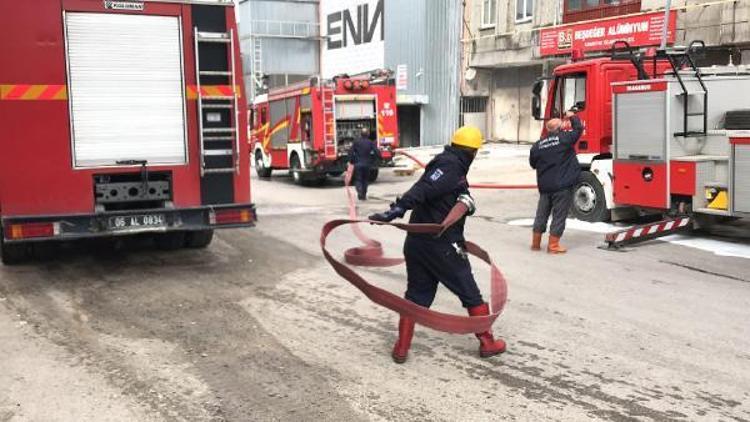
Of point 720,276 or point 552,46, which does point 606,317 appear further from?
point 552,46

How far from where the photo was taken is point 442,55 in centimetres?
3225

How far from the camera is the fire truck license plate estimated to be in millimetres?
7336

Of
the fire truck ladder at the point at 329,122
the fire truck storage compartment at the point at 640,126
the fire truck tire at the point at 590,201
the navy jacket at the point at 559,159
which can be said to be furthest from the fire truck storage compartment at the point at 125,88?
the fire truck ladder at the point at 329,122

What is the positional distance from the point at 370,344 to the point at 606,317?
7.07ft

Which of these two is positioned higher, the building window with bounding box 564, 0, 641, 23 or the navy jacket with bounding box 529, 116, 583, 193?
the building window with bounding box 564, 0, 641, 23

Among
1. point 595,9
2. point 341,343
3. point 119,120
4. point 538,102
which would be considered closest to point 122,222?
point 119,120

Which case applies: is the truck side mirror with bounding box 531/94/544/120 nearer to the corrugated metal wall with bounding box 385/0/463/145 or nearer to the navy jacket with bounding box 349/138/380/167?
the navy jacket with bounding box 349/138/380/167

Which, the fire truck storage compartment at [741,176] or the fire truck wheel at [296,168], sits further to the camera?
the fire truck wheel at [296,168]

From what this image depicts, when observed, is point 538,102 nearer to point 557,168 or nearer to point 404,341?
point 557,168

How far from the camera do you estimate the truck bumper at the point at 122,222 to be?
7051 millimetres

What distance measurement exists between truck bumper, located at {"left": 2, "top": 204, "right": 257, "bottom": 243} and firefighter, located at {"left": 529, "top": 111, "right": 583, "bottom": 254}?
3.66 metres

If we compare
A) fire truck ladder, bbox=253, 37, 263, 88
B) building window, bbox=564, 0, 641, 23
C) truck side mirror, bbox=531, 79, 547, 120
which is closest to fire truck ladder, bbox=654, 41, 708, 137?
truck side mirror, bbox=531, 79, 547, 120

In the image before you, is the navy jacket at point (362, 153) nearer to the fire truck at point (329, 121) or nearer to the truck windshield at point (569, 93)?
the fire truck at point (329, 121)

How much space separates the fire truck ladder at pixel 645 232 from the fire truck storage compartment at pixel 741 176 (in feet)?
2.59
